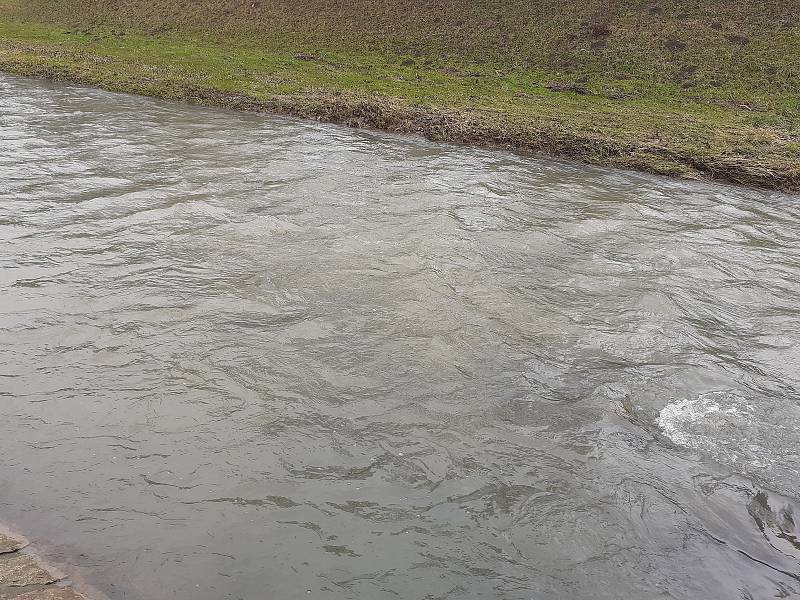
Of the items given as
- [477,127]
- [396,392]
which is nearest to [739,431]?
[396,392]

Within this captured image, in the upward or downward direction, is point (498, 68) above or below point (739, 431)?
above

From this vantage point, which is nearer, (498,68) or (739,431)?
(739,431)

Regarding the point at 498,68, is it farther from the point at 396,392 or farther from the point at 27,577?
the point at 27,577

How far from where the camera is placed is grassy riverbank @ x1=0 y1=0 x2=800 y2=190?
65.3 feet

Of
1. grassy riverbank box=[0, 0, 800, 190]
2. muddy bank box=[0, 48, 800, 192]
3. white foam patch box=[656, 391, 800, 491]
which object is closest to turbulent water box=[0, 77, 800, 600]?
white foam patch box=[656, 391, 800, 491]

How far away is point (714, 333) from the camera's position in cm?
976

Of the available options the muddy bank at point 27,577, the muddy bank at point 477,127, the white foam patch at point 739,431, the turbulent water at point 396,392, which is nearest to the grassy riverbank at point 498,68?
the muddy bank at point 477,127

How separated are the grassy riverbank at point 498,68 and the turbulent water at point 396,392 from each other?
5.73 metres

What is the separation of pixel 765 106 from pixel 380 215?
16790 millimetres

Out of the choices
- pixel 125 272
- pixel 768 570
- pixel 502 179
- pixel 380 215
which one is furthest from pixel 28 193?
pixel 768 570

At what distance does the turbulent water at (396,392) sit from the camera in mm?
Result: 5785

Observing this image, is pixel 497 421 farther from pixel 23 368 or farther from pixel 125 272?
pixel 125 272

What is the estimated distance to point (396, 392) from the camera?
8.02 m

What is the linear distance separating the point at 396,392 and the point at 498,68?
82.3 ft
